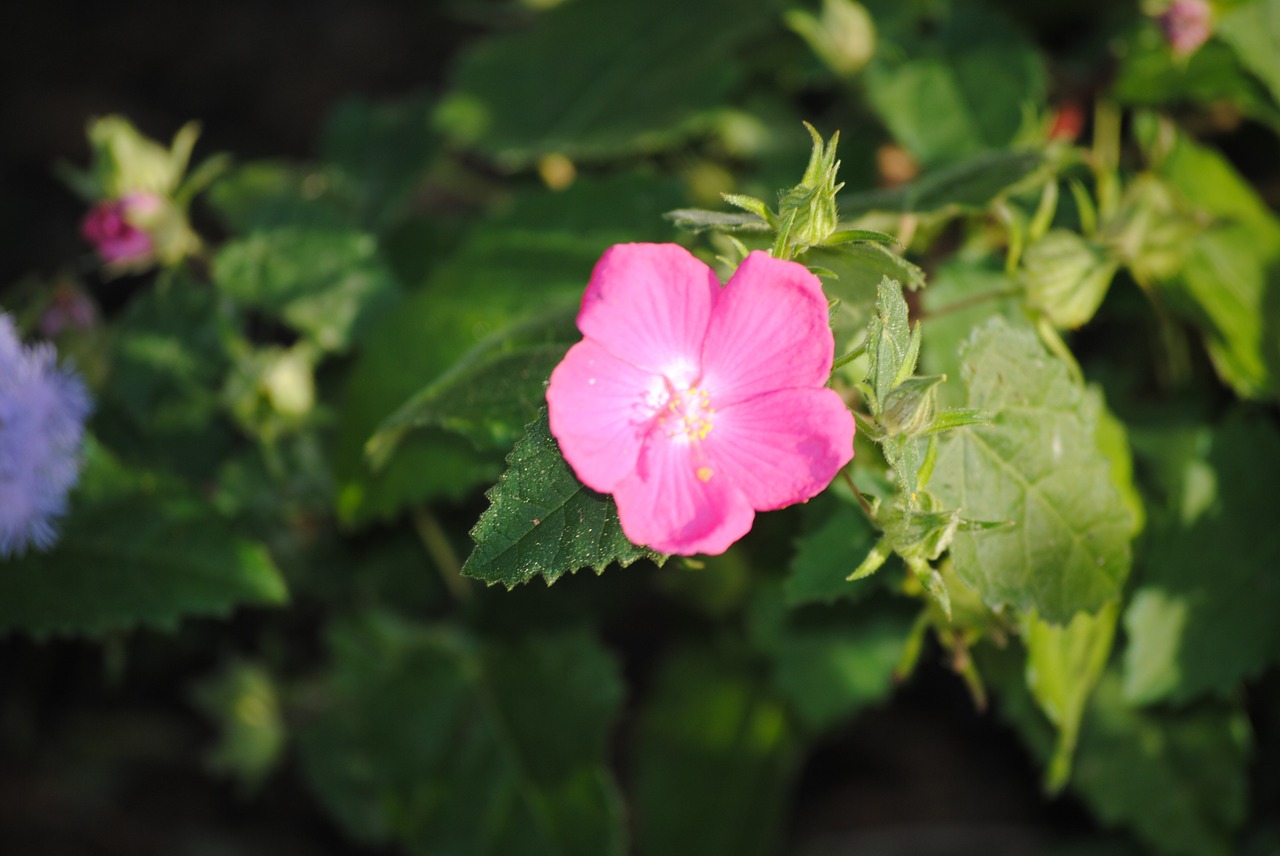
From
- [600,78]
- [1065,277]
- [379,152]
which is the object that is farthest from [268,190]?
[1065,277]

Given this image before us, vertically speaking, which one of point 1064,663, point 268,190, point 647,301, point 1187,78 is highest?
point 647,301

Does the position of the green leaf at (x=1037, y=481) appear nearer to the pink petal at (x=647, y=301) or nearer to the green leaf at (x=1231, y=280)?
the pink petal at (x=647, y=301)

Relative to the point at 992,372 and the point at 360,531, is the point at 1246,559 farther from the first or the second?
the point at 360,531

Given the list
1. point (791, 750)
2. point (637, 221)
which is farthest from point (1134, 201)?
point (791, 750)

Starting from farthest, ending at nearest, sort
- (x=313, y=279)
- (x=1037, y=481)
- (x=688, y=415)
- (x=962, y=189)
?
(x=313, y=279)
(x=962, y=189)
(x=1037, y=481)
(x=688, y=415)

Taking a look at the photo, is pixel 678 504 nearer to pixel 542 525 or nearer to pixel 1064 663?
pixel 542 525

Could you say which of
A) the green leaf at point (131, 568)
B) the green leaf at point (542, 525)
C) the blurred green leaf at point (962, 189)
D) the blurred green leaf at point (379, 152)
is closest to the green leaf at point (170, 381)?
the green leaf at point (131, 568)
